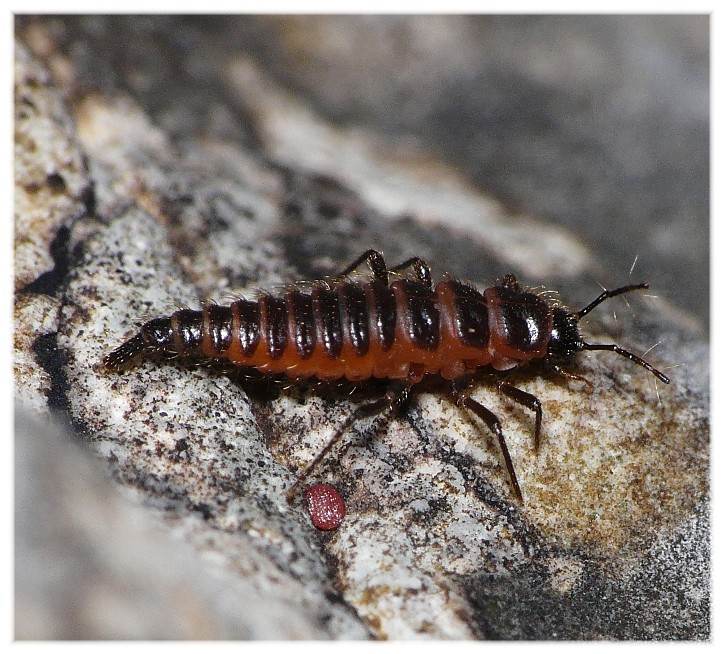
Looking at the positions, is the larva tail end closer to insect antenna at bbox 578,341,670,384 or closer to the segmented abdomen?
the segmented abdomen

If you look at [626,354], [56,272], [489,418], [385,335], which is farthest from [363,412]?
[56,272]

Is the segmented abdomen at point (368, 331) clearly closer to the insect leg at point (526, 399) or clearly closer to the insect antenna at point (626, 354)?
the insect leg at point (526, 399)

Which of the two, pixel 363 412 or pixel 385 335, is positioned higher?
pixel 385 335

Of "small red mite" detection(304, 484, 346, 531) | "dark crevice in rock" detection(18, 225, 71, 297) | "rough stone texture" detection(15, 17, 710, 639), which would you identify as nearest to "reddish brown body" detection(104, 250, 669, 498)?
"small red mite" detection(304, 484, 346, 531)

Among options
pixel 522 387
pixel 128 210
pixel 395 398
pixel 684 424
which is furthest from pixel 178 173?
pixel 684 424

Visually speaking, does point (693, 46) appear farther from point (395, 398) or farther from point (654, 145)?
point (395, 398)

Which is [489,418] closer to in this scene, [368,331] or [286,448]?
[368,331]
